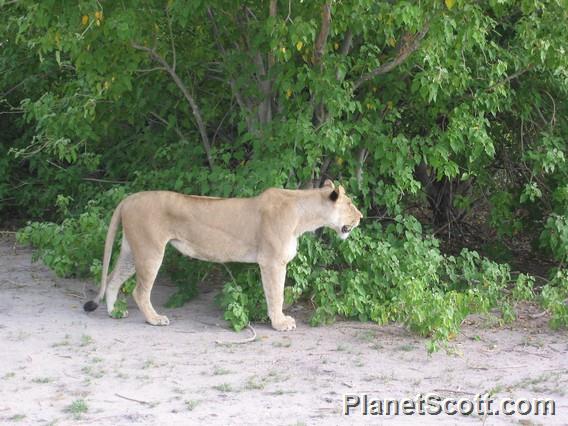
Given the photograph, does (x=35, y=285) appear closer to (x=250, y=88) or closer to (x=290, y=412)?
(x=250, y=88)

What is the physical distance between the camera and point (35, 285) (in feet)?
29.8

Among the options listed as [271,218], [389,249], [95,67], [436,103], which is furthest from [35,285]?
[436,103]

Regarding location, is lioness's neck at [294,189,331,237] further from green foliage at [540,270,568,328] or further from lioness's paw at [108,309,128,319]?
green foliage at [540,270,568,328]

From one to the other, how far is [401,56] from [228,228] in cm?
200

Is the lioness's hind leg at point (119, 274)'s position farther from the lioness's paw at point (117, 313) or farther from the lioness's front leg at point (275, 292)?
the lioness's front leg at point (275, 292)

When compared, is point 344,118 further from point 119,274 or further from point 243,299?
point 119,274

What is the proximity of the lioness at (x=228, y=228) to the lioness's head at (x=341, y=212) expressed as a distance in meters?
Result: 0.01

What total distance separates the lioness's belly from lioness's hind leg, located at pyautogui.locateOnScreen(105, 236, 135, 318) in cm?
50

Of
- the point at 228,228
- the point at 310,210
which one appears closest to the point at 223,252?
the point at 228,228

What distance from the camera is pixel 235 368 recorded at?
6.50 metres

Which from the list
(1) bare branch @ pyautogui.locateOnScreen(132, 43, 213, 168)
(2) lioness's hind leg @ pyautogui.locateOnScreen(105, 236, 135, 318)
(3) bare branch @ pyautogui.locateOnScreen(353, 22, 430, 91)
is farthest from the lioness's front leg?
(3) bare branch @ pyautogui.locateOnScreen(353, 22, 430, 91)

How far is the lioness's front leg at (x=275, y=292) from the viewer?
7.53 meters

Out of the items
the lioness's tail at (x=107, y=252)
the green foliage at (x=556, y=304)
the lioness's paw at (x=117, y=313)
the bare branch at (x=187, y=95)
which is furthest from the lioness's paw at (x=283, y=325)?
the green foliage at (x=556, y=304)

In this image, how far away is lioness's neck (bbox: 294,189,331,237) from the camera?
7668 millimetres
